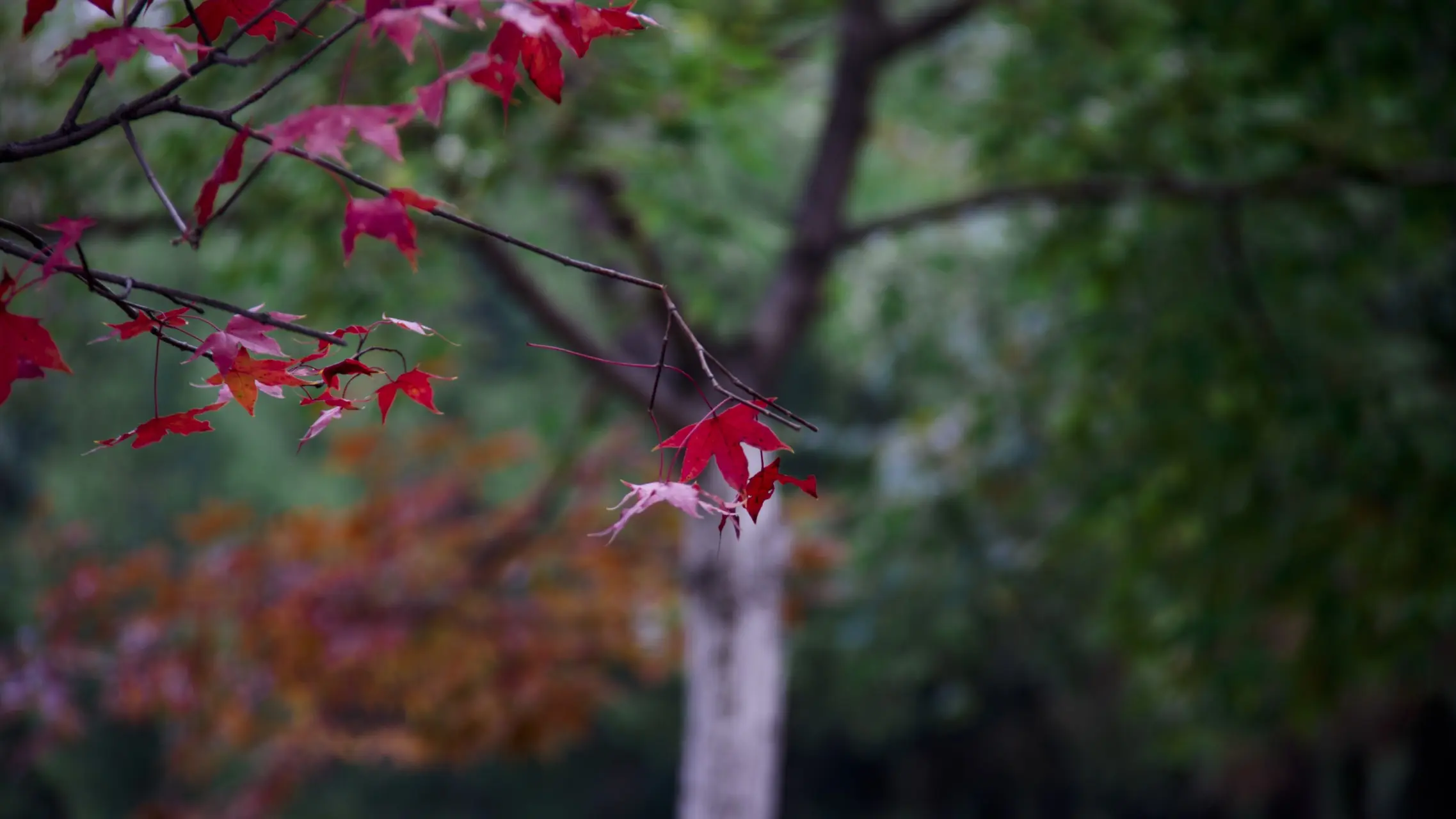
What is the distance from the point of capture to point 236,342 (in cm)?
88

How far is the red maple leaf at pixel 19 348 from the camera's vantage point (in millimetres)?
786

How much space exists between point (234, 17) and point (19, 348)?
0.33 metres

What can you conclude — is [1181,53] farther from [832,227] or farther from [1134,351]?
[832,227]

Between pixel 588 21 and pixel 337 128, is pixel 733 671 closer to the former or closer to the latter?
pixel 588 21

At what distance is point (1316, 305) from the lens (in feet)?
10.2

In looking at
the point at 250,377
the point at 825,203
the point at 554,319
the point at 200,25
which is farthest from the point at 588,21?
the point at 825,203

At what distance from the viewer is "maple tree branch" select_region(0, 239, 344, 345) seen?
75 cm

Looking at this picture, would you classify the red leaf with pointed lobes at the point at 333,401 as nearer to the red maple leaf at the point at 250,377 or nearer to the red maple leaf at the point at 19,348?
the red maple leaf at the point at 250,377

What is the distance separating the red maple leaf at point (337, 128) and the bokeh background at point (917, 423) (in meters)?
0.48

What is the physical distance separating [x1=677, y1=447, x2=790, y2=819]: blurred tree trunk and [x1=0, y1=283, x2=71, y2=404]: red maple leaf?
7.91ft

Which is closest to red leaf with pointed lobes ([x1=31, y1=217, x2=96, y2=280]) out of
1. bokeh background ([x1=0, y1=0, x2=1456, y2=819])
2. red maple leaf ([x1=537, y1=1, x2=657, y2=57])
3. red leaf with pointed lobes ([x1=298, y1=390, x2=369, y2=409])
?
red leaf with pointed lobes ([x1=298, y1=390, x2=369, y2=409])

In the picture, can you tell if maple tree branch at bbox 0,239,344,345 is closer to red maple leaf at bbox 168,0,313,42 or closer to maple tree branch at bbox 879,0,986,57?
red maple leaf at bbox 168,0,313,42

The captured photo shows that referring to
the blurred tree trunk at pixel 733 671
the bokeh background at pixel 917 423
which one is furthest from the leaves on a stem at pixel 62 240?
the blurred tree trunk at pixel 733 671

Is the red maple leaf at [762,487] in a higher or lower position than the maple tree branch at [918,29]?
lower
